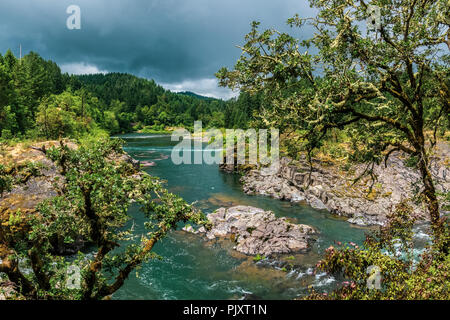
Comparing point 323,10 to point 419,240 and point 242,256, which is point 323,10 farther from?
point 419,240

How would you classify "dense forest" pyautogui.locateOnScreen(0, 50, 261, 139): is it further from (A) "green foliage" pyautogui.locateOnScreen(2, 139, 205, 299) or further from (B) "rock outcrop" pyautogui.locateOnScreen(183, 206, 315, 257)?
(B) "rock outcrop" pyautogui.locateOnScreen(183, 206, 315, 257)

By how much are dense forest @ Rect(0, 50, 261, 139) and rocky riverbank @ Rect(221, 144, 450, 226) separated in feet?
33.5

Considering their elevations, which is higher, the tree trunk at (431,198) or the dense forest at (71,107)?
the dense forest at (71,107)

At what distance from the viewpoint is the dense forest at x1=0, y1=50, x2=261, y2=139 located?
4078 centimetres

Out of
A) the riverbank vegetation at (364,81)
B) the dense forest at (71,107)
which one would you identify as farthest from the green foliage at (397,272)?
the dense forest at (71,107)

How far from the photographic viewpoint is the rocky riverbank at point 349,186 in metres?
24.5

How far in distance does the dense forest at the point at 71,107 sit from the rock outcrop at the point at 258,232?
8698mm

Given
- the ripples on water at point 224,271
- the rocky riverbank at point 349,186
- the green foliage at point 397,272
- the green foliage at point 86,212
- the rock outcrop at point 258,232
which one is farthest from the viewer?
the rocky riverbank at point 349,186

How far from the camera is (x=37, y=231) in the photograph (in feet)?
21.9

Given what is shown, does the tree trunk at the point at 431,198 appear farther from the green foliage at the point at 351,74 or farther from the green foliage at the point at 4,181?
the green foliage at the point at 4,181

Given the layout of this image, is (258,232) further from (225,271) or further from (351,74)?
(351,74)

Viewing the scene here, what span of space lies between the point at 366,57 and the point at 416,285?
21.5ft

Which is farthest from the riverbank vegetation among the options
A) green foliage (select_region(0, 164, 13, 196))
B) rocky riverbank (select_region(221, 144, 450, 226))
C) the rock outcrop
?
rocky riverbank (select_region(221, 144, 450, 226))
